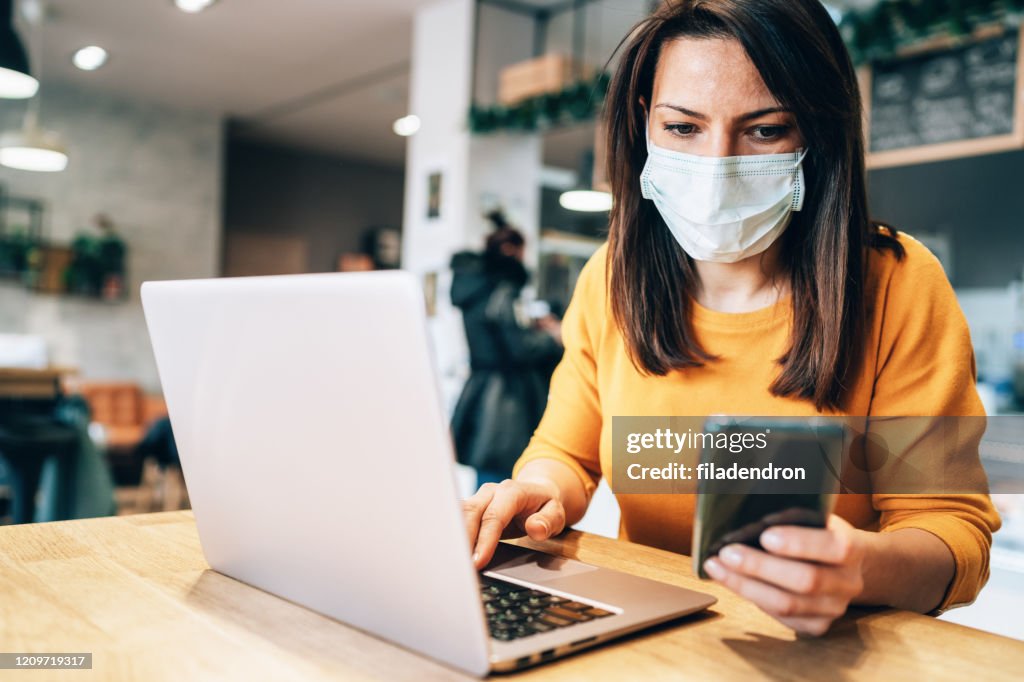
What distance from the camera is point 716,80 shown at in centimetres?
103

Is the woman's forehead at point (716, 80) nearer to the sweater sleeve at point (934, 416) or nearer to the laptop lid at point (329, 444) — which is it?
the sweater sleeve at point (934, 416)

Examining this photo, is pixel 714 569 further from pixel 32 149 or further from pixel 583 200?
pixel 32 149

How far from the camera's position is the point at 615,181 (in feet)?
4.09

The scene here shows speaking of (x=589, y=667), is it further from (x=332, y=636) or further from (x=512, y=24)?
(x=512, y=24)

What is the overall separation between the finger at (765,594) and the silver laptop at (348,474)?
92 mm

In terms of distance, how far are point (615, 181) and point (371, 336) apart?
2.59ft

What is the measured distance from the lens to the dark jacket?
11.5ft

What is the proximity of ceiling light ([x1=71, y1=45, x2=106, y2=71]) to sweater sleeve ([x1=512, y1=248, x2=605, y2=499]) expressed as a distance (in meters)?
6.08

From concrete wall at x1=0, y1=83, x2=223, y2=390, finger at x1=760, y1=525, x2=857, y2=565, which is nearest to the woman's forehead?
finger at x1=760, y1=525, x2=857, y2=565

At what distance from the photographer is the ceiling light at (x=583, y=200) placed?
4.66m

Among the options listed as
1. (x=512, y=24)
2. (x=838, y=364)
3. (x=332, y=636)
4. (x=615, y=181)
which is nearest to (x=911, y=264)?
(x=838, y=364)

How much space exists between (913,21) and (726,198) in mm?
2442

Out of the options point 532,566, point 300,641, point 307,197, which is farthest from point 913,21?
point 307,197

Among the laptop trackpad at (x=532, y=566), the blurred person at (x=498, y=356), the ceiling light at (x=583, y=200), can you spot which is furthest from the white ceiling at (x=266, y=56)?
the laptop trackpad at (x=532, y=566)
